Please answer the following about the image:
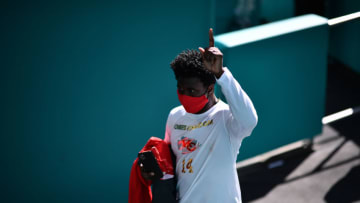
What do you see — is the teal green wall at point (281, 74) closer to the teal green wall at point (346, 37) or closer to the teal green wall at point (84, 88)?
the teal green wall at point (84, 88)

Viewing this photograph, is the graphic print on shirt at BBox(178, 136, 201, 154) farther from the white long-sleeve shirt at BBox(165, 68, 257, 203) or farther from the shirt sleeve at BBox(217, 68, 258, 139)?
the shirt sleeve at BBox(217, 68, 258, 139)

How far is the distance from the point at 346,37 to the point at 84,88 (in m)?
4.74

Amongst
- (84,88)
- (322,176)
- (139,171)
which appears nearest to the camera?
(139,171)

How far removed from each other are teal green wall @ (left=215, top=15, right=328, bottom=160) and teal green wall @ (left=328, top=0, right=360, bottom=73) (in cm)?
235

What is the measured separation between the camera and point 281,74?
179 inches

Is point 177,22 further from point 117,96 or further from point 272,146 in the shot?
point 272,146

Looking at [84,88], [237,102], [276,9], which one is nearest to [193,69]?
[237,102]

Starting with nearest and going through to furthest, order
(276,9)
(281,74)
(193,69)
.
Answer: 1. (193,69)
2. (281,74)
3. (276,9)

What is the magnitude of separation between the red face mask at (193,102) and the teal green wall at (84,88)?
1.22 m

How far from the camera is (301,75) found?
466cm

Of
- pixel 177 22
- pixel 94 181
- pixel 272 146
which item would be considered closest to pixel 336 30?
pixel 272 146

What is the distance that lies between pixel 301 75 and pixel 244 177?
116 cm

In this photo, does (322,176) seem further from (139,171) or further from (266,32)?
(139,171)

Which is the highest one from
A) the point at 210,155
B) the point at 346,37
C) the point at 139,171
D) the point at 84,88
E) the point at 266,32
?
Answer: the point at 266,32
